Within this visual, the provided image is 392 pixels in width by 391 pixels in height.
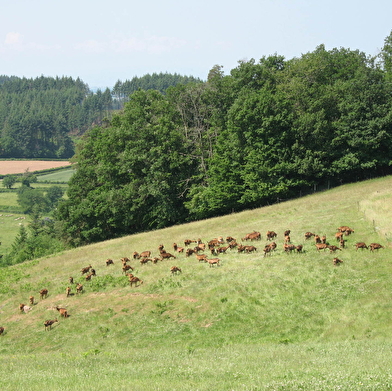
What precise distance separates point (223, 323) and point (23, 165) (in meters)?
180

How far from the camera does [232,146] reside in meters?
61.2

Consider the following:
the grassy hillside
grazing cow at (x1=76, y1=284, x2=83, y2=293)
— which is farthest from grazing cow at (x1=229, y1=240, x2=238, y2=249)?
grazing cow at (x1=76, y1=284, x2=83, y2=293)

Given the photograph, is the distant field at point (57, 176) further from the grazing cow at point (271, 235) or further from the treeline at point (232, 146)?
the grazing cow at point (271, 235)

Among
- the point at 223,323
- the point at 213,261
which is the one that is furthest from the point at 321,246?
the point at 223,323

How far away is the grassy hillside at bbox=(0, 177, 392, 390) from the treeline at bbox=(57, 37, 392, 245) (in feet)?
73.0

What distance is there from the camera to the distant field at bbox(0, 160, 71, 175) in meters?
173

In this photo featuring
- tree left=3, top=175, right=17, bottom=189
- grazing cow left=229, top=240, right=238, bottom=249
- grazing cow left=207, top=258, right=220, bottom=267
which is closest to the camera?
grazing cow left=207, top=258, right=220, bottom=267

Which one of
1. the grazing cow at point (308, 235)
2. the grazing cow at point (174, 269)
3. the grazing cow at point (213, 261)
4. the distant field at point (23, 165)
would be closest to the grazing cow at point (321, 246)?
the grazing cow at point (308, 235)

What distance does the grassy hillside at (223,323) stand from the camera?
44.4 feet

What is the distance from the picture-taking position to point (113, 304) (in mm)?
27094

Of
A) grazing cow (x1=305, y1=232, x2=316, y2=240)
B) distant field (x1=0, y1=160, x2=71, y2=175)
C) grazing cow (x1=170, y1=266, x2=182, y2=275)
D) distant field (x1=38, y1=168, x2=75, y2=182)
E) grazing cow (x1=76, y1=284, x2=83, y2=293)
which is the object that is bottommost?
grazing cow (x1=76, y1=284, x2=83, y2=293)

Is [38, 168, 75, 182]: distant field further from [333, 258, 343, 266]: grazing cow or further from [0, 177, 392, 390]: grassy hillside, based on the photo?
[333, 258, 343, 266]: grazing cow

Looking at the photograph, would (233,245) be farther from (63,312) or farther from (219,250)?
(63,312)

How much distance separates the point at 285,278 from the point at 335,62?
5375cm
